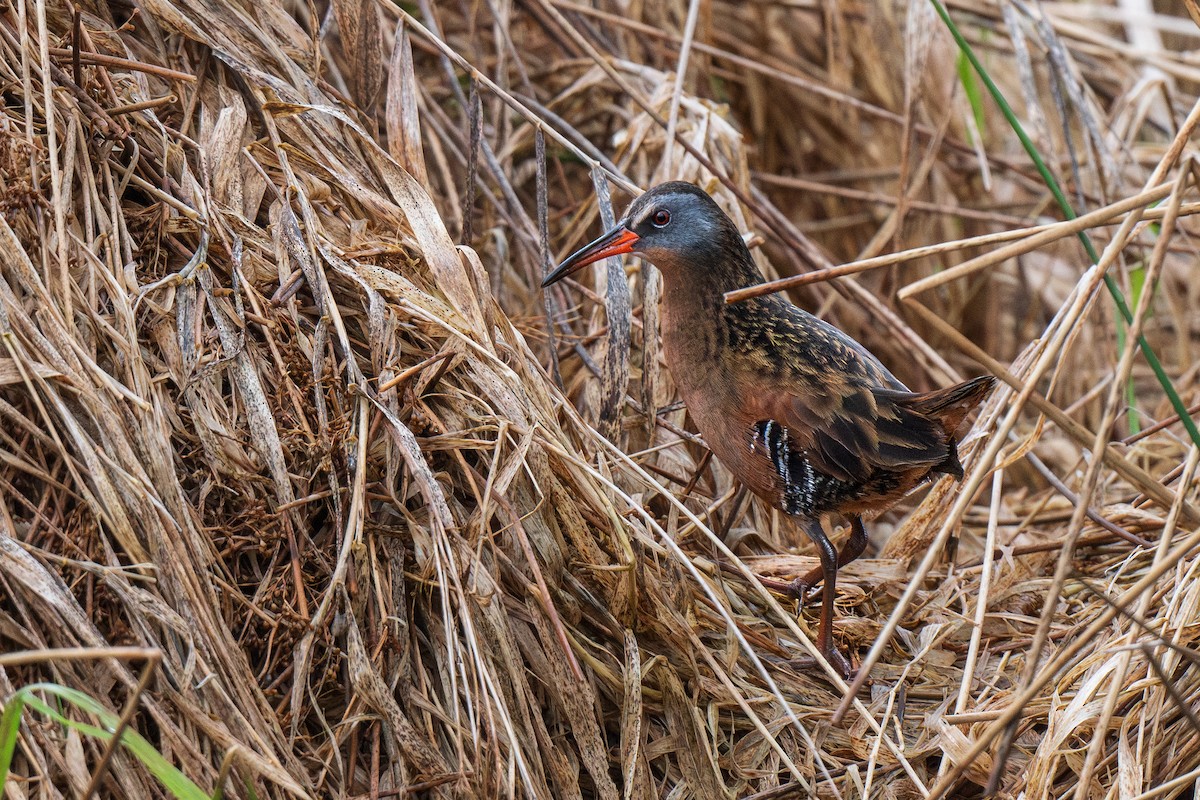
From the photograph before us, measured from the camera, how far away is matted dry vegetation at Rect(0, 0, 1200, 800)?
6.00ft

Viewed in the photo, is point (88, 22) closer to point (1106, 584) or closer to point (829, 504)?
point (829, 504)

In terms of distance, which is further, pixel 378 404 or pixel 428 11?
pixel 428 11

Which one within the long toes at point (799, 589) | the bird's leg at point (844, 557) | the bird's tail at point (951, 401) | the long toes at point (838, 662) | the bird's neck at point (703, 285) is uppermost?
the bird's neck at point (703, 285)

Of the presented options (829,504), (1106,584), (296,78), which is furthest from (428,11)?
(1106,584)

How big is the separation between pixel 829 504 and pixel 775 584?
0.28 meters

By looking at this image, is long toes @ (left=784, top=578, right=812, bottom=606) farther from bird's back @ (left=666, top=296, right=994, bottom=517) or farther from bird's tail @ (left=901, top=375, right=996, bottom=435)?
bird's tail @ (left=901, top=375, right=996, bottom=435)

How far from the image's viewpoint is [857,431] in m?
2.53

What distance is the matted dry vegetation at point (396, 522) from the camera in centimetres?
183

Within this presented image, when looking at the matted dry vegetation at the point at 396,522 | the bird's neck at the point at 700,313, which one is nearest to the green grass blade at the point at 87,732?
the matted dry vegetation at the point at 396,522

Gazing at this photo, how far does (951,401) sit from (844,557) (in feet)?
1.92

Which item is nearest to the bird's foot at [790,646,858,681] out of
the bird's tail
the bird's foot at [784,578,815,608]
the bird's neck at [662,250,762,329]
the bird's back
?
the bird's foot at [784,578,815,608]

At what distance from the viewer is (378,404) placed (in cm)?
214

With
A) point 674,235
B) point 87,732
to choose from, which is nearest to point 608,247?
point 674,235

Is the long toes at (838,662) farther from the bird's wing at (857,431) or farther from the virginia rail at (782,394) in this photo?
the bird's wing at (857,431)
